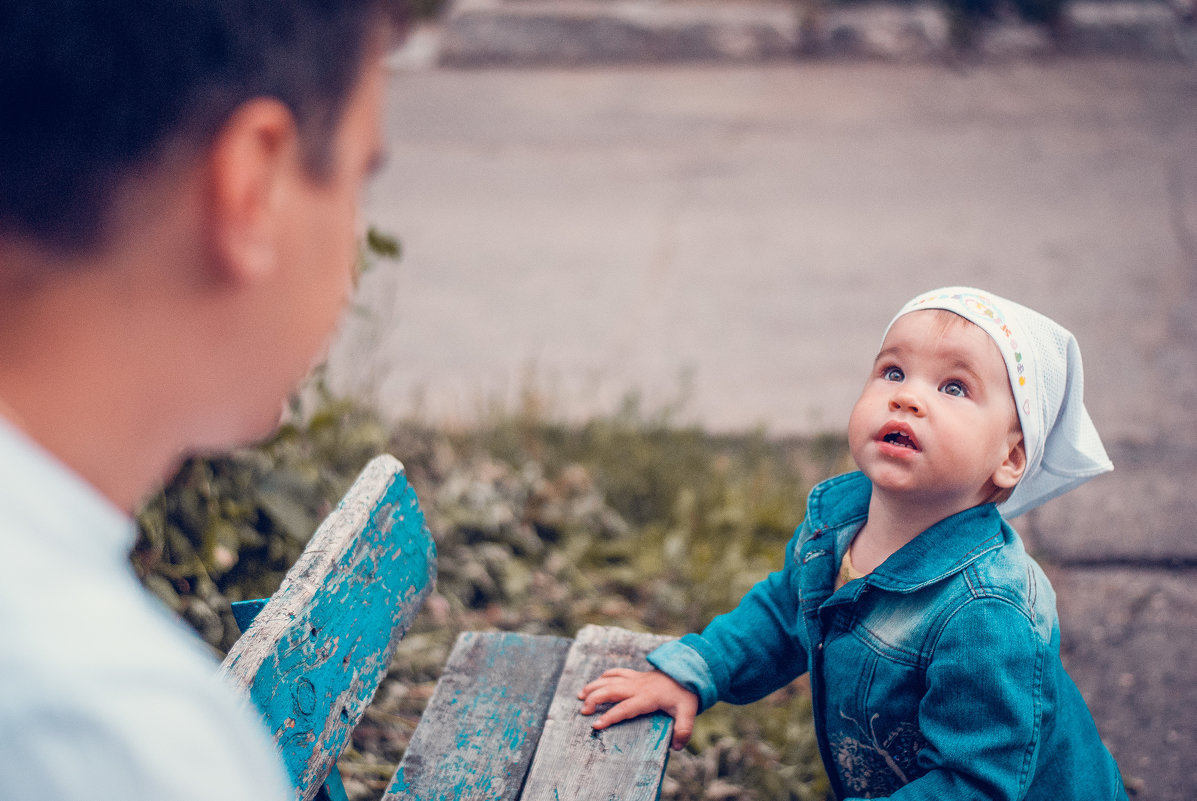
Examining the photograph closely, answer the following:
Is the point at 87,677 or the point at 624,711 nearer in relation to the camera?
the point at 87,677

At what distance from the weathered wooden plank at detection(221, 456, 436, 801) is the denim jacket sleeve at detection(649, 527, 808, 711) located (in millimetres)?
437

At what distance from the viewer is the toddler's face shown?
149 centimetres

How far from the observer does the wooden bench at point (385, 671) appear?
1.44 metres

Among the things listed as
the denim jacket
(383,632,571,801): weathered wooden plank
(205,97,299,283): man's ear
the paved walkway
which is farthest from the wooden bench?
the paved walkway

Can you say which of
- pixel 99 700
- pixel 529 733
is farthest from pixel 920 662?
pixel 99 700

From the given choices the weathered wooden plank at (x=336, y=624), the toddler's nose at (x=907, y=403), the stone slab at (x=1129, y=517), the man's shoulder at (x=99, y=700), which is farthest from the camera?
the stone slab at (x=1129, y=517)

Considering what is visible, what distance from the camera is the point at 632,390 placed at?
376 centimetres

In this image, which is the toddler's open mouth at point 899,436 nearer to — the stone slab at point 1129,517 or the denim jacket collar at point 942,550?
the denim jacket collar at point 942,550

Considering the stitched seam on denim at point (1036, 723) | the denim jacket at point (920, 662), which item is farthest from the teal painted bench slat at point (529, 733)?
the stitched seam on denim at point (1036, 723)

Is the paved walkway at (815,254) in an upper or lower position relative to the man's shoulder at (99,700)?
lower

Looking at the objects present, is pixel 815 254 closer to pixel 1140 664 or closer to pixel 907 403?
pixel 1140 664

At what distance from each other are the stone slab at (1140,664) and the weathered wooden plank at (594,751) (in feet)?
4.61

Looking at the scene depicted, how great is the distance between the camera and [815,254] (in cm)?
488

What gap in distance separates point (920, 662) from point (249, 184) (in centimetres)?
115
